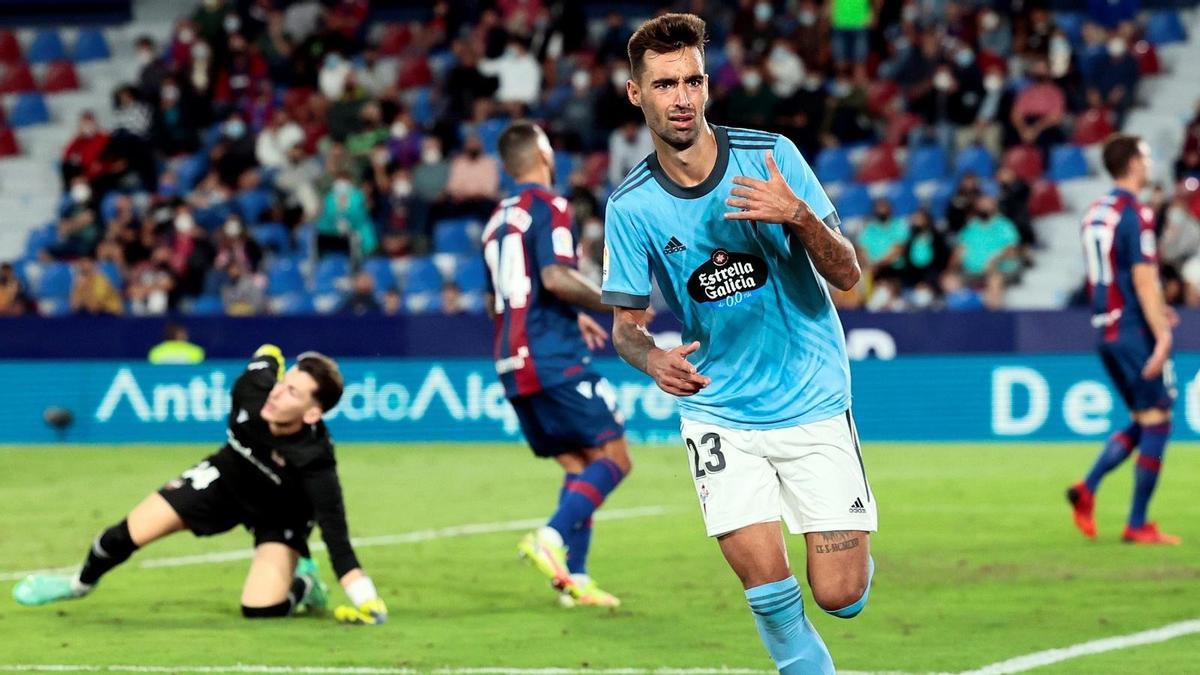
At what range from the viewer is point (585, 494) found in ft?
29.8

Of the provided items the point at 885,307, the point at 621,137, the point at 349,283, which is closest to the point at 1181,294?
the point at 885,307

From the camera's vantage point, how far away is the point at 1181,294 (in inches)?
743

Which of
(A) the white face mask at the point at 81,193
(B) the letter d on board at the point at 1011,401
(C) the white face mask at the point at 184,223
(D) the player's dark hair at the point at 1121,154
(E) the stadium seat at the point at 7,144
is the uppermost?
(D) the player's dark hair at the point at 1121,154

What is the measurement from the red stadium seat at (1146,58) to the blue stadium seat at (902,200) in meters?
3.36

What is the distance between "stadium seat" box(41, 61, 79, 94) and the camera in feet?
95.3

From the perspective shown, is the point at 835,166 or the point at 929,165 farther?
the point at 835,166

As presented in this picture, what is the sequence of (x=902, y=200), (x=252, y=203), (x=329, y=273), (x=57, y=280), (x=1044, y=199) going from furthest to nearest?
(x=252, y=203), (x=57, y=280), (x=329, y=273), (x=902, y=200), (x=1044, y=199)

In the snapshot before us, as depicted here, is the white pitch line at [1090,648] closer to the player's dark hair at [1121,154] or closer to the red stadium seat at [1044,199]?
the player's dark hair at [1121,154]

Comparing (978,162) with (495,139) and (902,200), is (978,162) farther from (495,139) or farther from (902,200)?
(495,139)

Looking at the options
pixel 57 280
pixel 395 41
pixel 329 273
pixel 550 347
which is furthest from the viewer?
pixel 395 41

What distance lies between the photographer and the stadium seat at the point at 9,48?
2967 cm

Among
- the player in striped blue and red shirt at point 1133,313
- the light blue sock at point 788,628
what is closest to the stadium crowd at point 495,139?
the player in striped blue and red shirt at point 1133,313

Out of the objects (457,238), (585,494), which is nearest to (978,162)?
(457,238)

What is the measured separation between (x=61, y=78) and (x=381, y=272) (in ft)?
28.7
